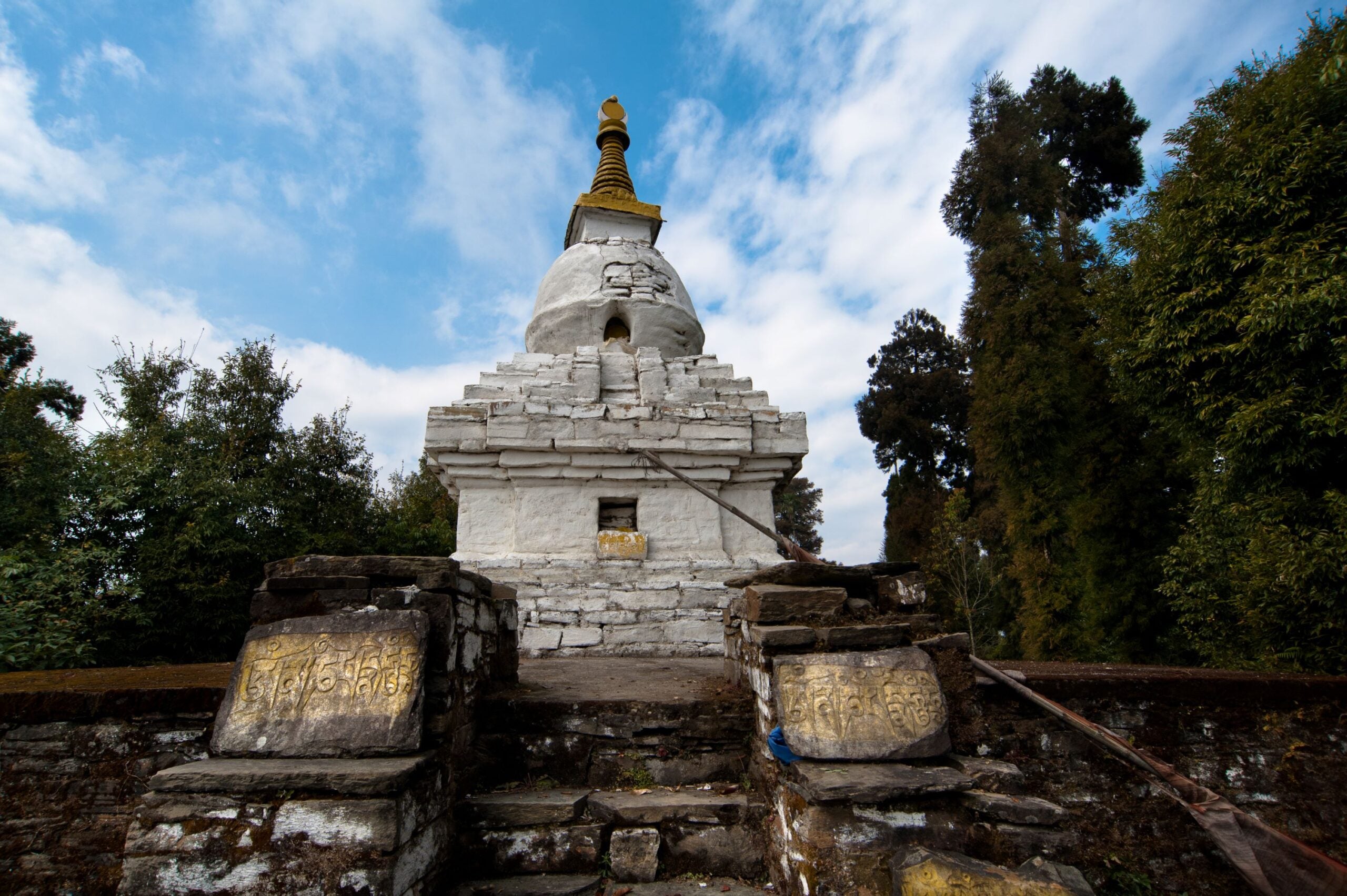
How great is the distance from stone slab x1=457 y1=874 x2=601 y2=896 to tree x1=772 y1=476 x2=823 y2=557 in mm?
25345

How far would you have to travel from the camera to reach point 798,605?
3.22 metres

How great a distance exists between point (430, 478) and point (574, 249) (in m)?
14.4

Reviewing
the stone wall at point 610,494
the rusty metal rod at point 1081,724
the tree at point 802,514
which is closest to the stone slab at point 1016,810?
the rusty metal rod at point 1081,724

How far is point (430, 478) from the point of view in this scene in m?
22.1

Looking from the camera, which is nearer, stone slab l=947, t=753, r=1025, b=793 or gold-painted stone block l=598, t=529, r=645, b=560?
stone slab l=947, t=753, r=1025, b=793

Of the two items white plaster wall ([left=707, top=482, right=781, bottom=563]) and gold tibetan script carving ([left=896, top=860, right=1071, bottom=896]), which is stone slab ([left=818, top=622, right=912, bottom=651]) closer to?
gold tibetan script carving ([left=896, top=860, right=1071, bottom=896])

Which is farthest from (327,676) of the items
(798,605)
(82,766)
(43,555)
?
(43,555)

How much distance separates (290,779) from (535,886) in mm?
1086

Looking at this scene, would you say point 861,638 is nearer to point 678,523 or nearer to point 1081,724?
point 1081,724

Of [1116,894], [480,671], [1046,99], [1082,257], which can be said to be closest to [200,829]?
[480,671]

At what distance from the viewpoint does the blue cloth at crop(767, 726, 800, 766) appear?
2.74m

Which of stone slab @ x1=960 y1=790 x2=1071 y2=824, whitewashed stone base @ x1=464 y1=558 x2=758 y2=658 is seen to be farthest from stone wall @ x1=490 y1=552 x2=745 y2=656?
stone slab @ x1=960 y1=790 x2=1071 y2=824

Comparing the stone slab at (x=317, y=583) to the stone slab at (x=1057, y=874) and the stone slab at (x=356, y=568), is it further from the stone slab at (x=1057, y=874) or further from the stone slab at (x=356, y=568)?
the stone slab at (x=1057, y=874)

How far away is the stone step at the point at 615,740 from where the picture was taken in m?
3.26
